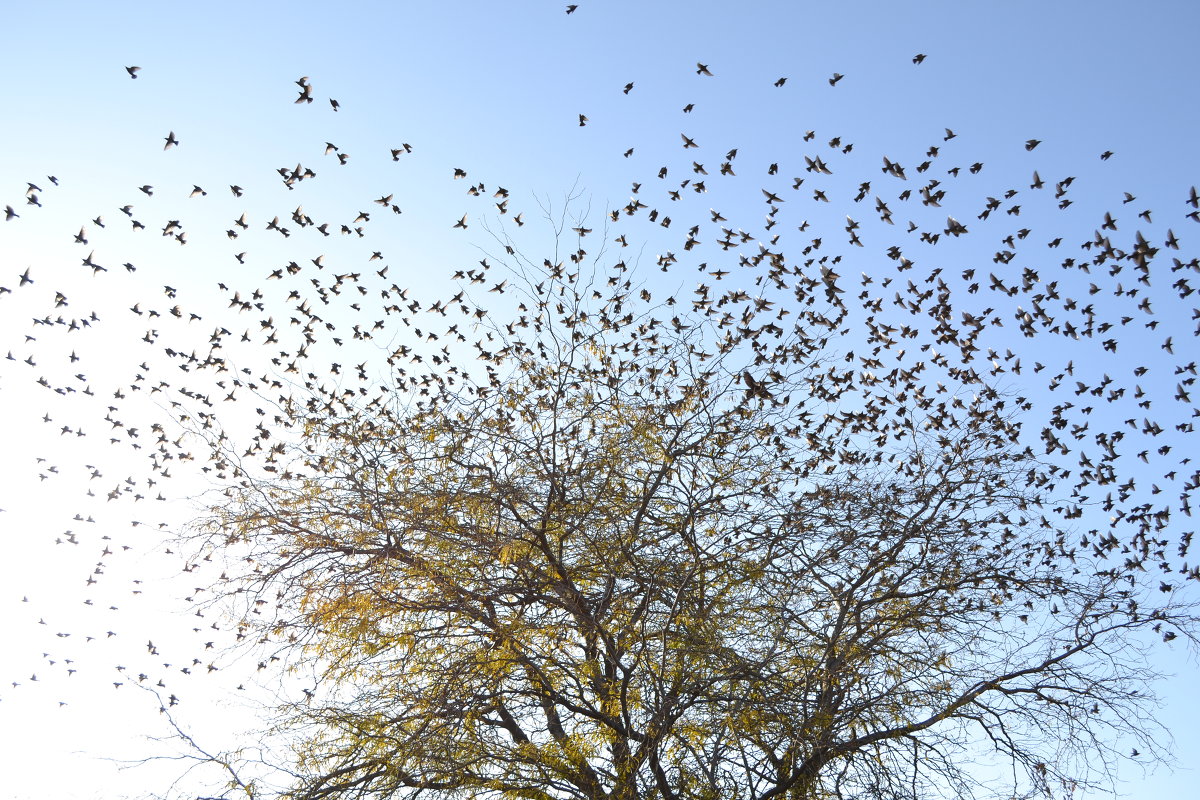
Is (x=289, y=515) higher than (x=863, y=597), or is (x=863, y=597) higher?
(x=289, y=515)

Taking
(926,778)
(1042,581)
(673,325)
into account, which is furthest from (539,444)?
(1042,581)

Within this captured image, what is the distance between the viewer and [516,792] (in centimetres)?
886

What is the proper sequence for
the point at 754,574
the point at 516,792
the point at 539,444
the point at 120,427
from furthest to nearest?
the point at 120,427
the point at 539,444
the point at 754,574
the point at 516,792

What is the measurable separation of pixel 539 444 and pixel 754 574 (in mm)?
2740

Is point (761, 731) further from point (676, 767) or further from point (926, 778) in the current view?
point (926, 778)

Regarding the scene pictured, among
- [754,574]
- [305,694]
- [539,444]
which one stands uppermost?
[539,444]

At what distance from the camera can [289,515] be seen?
35.0ft

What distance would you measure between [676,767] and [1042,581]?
490 cm

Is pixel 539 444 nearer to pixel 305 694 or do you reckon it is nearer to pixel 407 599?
pixel 407 599

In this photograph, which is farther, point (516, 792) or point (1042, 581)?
point (1042, 581)

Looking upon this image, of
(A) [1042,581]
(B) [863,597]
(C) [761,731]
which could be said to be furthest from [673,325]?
(A) [1042,581]

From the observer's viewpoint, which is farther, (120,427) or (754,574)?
(120,427)

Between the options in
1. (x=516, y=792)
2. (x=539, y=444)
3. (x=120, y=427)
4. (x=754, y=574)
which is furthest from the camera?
(x=120, y=427)

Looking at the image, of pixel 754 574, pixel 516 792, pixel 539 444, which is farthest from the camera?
pixel 539 444
